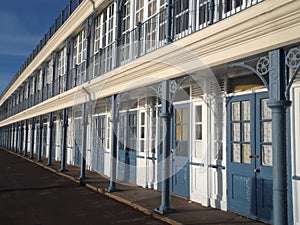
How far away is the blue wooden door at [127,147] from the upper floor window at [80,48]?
3939mm

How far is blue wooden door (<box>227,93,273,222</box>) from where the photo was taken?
20.0 feet

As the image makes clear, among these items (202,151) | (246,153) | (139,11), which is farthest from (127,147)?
(246,153)

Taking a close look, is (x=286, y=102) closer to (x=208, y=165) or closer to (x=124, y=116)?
(x=208, y=165)

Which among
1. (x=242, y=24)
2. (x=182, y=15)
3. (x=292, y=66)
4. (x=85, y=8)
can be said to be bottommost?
(x=292, y=66)

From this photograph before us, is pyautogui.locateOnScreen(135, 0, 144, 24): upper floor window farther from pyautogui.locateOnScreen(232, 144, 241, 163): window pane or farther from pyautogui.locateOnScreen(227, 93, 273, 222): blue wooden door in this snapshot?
pyautogui.locateOnScreen(232, 144, 241, 163): window pane

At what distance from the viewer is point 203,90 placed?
779cm

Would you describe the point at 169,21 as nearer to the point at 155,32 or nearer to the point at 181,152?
the point at 155,32

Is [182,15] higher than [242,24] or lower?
higher

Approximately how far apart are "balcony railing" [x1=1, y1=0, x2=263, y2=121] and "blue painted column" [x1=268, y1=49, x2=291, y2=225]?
1.05m

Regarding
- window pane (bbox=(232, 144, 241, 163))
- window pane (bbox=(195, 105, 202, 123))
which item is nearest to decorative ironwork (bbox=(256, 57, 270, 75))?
window pane (bbox=(232, 144, 241, 163))

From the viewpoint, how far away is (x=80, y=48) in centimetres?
1470

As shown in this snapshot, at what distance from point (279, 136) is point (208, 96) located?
3400 millimetres

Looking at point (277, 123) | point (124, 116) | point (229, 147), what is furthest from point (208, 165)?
point (124, 116)

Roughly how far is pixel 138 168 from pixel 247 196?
4562 mm
